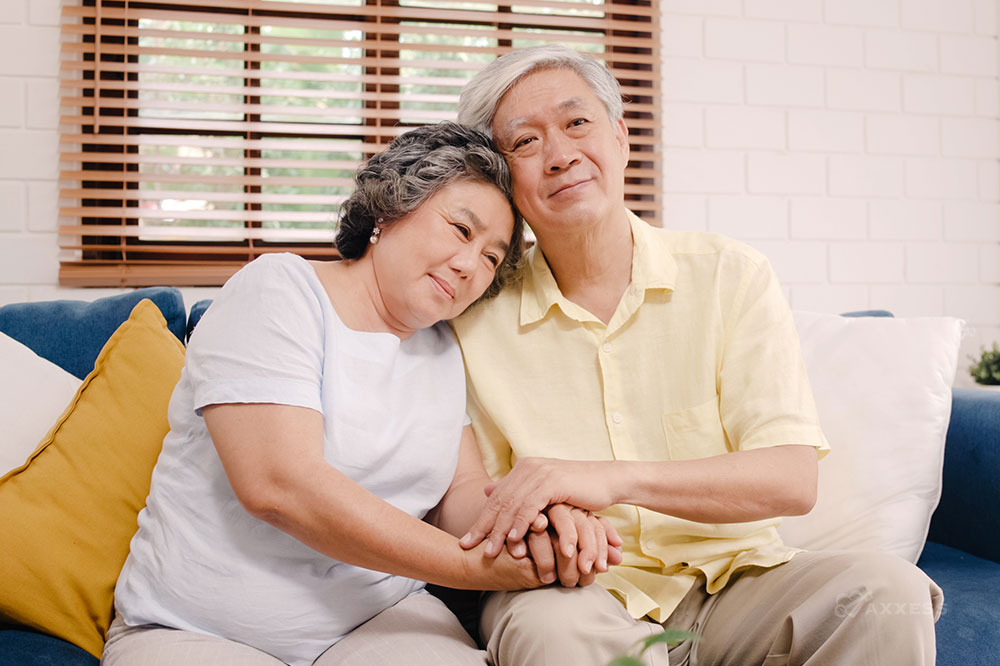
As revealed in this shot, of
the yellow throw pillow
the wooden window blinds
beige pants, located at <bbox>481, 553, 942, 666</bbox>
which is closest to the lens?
beige pants, located at <bbox>481, 553, 942, 666</bbox>

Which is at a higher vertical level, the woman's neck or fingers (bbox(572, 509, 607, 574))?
the woman's neck

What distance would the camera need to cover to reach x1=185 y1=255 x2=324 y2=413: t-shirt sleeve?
3.58ft

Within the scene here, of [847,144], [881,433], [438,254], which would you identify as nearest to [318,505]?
[438,254]

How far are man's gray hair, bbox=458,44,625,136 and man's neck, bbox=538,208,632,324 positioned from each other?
219mm

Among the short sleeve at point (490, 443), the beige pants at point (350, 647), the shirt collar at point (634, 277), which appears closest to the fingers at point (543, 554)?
the beige pants at point (350, 647)

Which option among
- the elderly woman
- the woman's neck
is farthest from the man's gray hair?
the woman's neck

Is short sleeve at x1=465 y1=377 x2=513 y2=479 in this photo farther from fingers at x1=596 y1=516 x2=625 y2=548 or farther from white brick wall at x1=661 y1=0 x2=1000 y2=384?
white brick wall at x1=661 y1=0 x2=1000 y2=384

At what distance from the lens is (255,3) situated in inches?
95.3

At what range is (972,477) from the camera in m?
1.66

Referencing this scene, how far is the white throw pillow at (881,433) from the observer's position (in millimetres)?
1557

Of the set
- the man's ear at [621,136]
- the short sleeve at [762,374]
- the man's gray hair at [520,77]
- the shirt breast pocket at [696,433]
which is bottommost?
the shirt breast pocket at [696,433]

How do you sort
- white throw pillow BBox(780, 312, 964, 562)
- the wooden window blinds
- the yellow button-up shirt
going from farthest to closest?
the wooden window blinds < white throw pillow BBox(780, 312, 964, 562) < the yellow button-up shirt

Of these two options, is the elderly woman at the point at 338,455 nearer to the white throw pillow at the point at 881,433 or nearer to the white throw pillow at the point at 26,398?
the white throw pillow at the point at 26,398

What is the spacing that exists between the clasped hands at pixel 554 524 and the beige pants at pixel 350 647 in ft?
0.56
